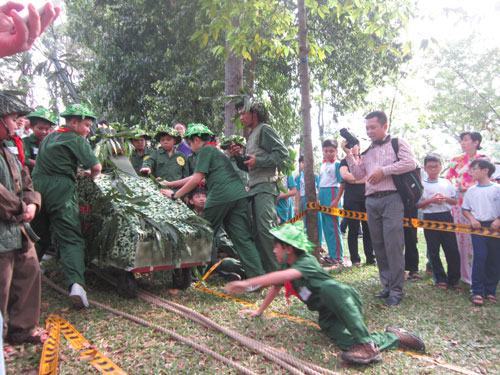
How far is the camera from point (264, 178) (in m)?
5.41

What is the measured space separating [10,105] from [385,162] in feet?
12.5

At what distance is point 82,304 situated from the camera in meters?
4.24

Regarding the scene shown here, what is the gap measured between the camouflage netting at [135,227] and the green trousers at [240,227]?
0.33m

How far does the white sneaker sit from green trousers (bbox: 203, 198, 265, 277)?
1.69 metres

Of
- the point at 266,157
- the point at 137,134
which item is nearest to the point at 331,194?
the point at 266,157

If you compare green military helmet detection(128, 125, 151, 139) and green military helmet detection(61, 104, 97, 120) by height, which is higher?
Result: green military helmet detection(61, 104, 97, 120)

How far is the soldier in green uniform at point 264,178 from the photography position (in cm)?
535

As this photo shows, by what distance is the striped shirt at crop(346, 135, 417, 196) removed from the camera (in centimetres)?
487

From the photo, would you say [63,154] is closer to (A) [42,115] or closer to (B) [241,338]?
(A) [42,115]

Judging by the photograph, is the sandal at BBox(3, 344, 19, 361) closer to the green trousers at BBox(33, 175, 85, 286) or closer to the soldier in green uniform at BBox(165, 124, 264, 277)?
the green trousers at BBox(33, 175, 85, 286)

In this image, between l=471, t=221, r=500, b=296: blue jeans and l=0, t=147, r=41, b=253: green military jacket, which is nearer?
l=0, t=147, r=41, b=253: green military jacket

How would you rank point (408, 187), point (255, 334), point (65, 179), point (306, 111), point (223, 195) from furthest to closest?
point (306, 111) → point (223, 195) → point (408, 187) → point (65, 179) → point (255, 334)

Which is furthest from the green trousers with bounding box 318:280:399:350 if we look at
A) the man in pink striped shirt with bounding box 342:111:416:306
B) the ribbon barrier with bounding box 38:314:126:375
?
the ribbon barrier with bounding box 38:314:126:375

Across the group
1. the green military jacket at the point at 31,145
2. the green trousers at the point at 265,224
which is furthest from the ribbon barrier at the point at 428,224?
the green military jacket at the point at 31,145
